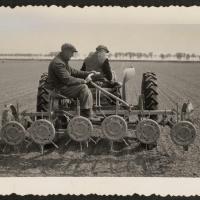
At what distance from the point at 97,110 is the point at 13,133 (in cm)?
135

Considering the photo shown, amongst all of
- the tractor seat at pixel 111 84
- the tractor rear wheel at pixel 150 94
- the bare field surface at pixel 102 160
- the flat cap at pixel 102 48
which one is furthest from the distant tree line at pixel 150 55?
the tractor seat at pixel 111 84

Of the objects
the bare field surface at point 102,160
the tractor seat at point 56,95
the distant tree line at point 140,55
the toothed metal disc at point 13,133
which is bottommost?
the bare field surface at point 102,160

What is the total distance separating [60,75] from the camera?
882 centimetres

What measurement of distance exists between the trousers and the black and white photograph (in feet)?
0.05

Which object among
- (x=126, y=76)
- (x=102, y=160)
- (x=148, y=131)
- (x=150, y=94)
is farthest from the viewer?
(x=126, y=76)

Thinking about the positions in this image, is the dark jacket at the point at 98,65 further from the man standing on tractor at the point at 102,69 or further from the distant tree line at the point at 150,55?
the distant tree line at the point at 150,55

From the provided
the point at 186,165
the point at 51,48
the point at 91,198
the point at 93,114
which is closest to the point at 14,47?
the point at 51,48

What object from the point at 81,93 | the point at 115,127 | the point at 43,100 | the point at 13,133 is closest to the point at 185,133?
the point at 115,127

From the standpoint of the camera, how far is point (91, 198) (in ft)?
26.2

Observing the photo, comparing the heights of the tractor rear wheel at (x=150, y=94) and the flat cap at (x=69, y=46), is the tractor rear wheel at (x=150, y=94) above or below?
below

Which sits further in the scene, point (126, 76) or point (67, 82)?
point (126, 76)

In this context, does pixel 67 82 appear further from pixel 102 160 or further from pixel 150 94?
pixel 150 94

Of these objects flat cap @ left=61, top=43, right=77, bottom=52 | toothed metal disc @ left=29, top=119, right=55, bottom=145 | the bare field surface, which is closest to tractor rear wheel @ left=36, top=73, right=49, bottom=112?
the bare field surface

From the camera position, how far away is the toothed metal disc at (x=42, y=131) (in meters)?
8.65
